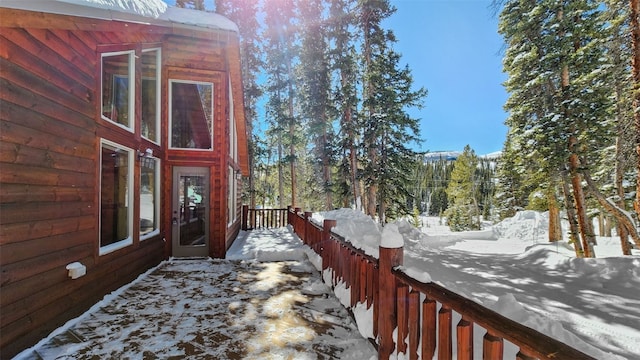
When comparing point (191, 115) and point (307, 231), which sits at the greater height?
point (191, 115)

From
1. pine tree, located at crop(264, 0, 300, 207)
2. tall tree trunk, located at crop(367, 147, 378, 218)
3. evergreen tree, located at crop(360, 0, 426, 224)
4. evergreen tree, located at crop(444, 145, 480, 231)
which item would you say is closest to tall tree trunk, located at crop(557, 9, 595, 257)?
evergreen tree, located at crop(360, 0, 426, 224)

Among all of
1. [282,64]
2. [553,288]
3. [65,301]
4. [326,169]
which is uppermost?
[282,64]

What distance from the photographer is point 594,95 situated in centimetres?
820

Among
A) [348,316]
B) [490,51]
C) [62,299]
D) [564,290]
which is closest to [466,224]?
[490,51]

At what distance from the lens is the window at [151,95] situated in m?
5.51

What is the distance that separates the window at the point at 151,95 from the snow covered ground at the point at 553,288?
4256 millimetres

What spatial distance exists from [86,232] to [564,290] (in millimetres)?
8323

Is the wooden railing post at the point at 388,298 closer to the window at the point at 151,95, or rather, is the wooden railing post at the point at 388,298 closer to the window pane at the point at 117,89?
the window pane at the point at 117,89

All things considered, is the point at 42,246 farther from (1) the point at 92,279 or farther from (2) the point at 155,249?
(2) the point at 155,249

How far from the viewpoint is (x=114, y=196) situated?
4.30m

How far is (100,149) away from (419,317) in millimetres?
4290

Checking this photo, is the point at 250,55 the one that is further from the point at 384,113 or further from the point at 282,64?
the point at 384,113

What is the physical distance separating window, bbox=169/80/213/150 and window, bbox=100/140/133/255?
1909mm

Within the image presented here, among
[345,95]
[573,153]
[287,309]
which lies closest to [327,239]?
[287,309]
